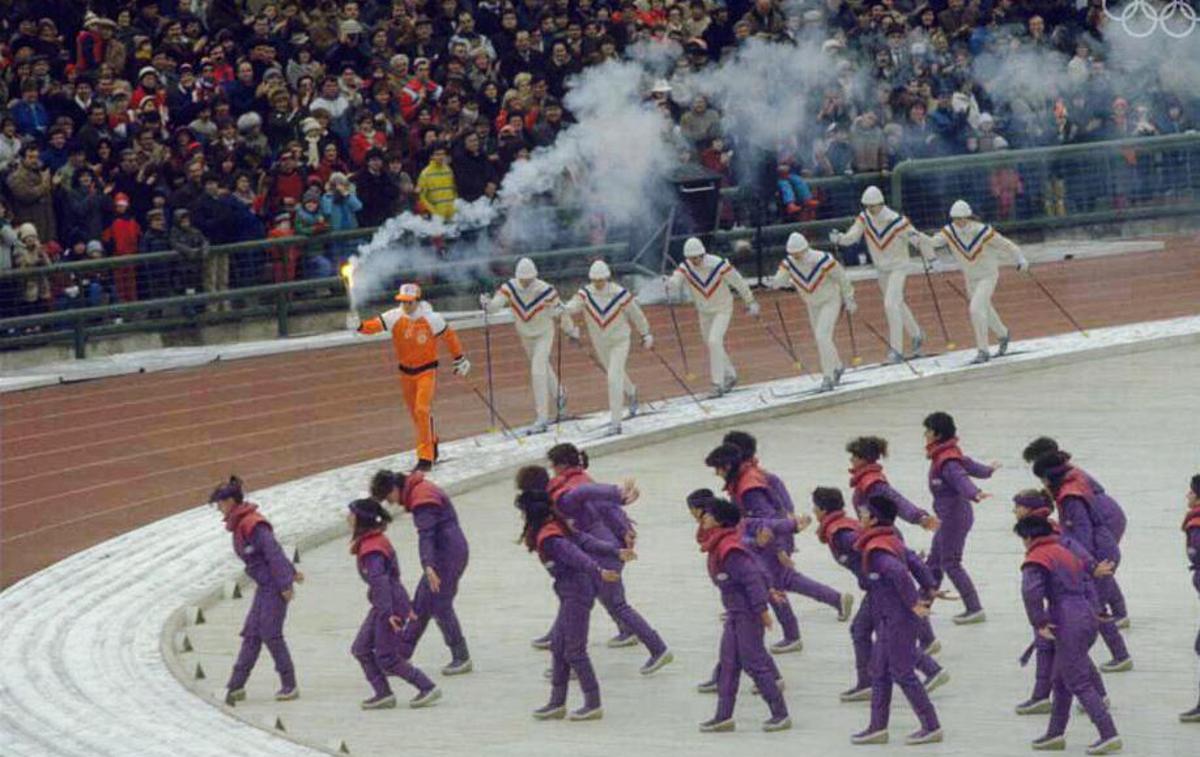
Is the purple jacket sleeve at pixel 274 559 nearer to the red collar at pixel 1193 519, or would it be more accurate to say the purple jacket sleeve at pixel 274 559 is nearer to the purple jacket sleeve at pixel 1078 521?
the purple jacket sleeve at pixel 1078 521

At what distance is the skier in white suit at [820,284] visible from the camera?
28.0 m

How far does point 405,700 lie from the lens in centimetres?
1816

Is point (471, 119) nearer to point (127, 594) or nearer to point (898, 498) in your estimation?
point (127, 594)

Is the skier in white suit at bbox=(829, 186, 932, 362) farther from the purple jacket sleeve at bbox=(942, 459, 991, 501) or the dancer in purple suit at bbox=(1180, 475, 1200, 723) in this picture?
the dancer in purple suit at bbox=(1180, 475, 1200, 723)

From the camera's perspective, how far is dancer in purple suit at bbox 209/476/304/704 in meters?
18.0

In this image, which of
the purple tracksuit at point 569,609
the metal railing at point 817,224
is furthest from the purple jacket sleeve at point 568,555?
the metal railing at point 817,224

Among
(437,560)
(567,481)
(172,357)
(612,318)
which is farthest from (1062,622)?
(172,357)

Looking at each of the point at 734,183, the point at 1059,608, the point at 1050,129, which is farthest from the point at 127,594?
the point at 1050,129

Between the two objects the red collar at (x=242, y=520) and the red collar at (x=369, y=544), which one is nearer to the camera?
the red collar at (x=369, y=544)

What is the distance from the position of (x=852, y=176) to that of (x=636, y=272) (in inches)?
138

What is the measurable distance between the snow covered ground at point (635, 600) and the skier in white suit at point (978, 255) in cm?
53

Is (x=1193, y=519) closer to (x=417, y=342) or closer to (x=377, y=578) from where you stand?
(x=377, y=578)

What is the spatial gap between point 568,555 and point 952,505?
308 centimetres

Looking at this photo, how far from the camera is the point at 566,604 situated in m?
17.4
